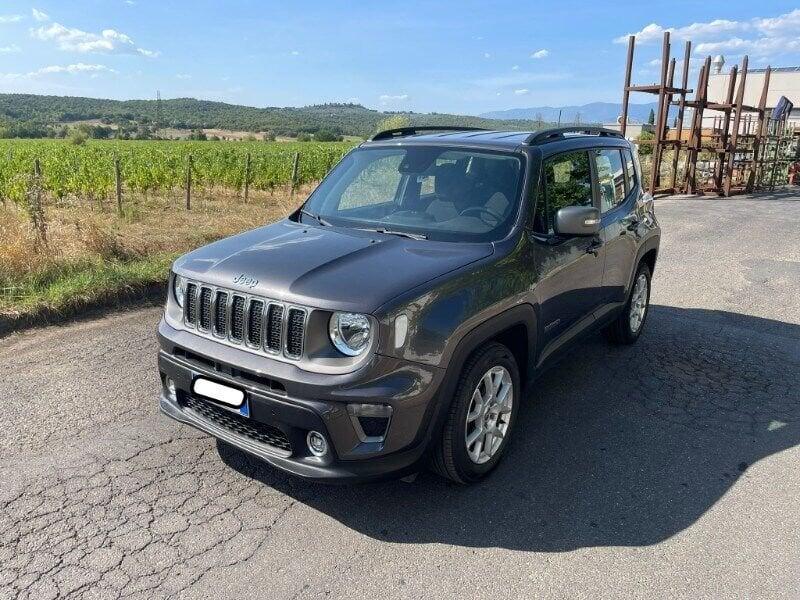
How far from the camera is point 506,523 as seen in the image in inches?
120

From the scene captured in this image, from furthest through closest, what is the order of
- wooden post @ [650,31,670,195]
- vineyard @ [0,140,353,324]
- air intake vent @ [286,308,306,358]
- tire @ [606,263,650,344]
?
1. wooden post @ [650,31,670,195]
2. vineyard @ [0,140,353,324]
3. tire @ [606,263,650,344]
4. air intake vent @ [286,308,306,358]

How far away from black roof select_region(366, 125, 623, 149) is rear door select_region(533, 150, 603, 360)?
0.20 metres

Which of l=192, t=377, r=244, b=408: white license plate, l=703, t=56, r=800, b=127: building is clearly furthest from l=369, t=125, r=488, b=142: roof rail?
l=703, t=56, r=800, b=127: building

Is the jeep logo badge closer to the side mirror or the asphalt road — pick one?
the asphalt road

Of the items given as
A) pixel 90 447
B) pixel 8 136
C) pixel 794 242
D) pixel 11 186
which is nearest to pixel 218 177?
pixel 11 186

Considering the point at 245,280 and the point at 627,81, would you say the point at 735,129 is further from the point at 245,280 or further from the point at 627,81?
the point at 245,280

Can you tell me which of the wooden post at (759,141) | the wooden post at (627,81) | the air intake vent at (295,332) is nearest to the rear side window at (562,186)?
the air intake vent at (295,332)

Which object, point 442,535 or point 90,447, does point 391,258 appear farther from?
point 90,447

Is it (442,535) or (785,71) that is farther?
(785,71)

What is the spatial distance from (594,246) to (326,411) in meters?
2.49

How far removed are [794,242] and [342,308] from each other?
11.4m

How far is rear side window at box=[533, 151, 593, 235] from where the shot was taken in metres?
3.77

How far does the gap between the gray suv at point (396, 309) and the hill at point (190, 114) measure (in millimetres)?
79807

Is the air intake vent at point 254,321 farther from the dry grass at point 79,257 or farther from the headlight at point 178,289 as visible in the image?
the dry grass at point 79,257
